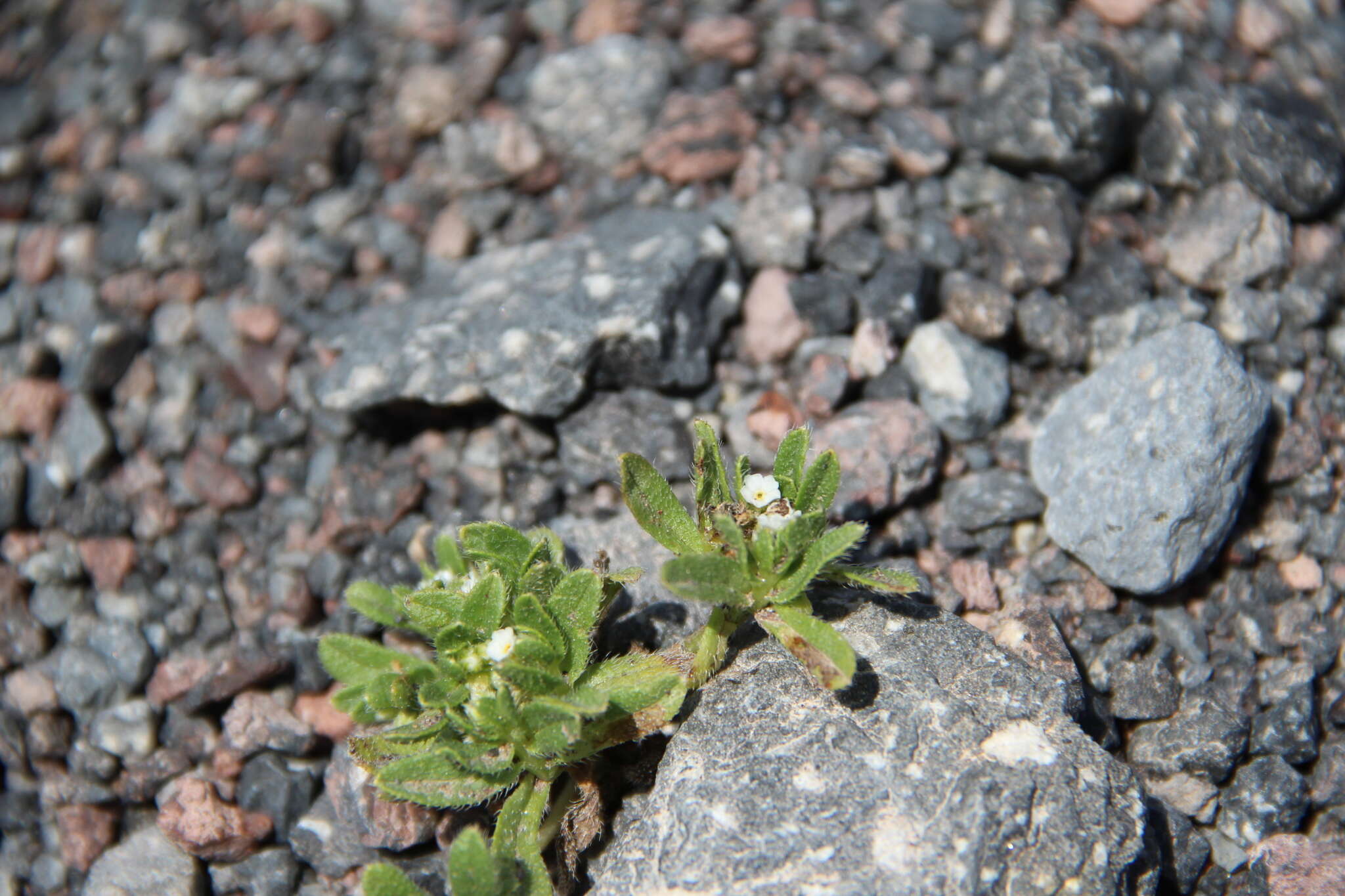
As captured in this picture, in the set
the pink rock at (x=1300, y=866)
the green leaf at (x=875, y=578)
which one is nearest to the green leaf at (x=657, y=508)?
the green leaf at (x=875, y=578)

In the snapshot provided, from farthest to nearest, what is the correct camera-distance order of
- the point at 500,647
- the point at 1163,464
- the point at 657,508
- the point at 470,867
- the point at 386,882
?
the point at 1163,464 < the point at 657,508 < the point at 500,647 < the point at 386,882 < the point at 470,867

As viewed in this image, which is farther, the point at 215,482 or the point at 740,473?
the point at 215,482

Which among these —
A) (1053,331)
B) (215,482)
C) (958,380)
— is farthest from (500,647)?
(1053,331)

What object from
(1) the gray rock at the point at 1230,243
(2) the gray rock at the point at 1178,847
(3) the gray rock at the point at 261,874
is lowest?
(2) the gray rock at the point at 1178,847

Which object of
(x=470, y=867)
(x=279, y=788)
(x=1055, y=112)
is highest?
(x=1055, y=112)

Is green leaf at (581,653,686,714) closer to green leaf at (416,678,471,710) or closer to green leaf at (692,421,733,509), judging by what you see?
green leaf at (416,678,471,710)

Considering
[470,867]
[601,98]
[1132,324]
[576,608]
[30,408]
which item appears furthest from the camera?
[601,98]

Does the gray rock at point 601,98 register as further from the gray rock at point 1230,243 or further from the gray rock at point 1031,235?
the gray rock at point 1230,243

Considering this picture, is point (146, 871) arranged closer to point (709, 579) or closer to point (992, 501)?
point (709, 579)
